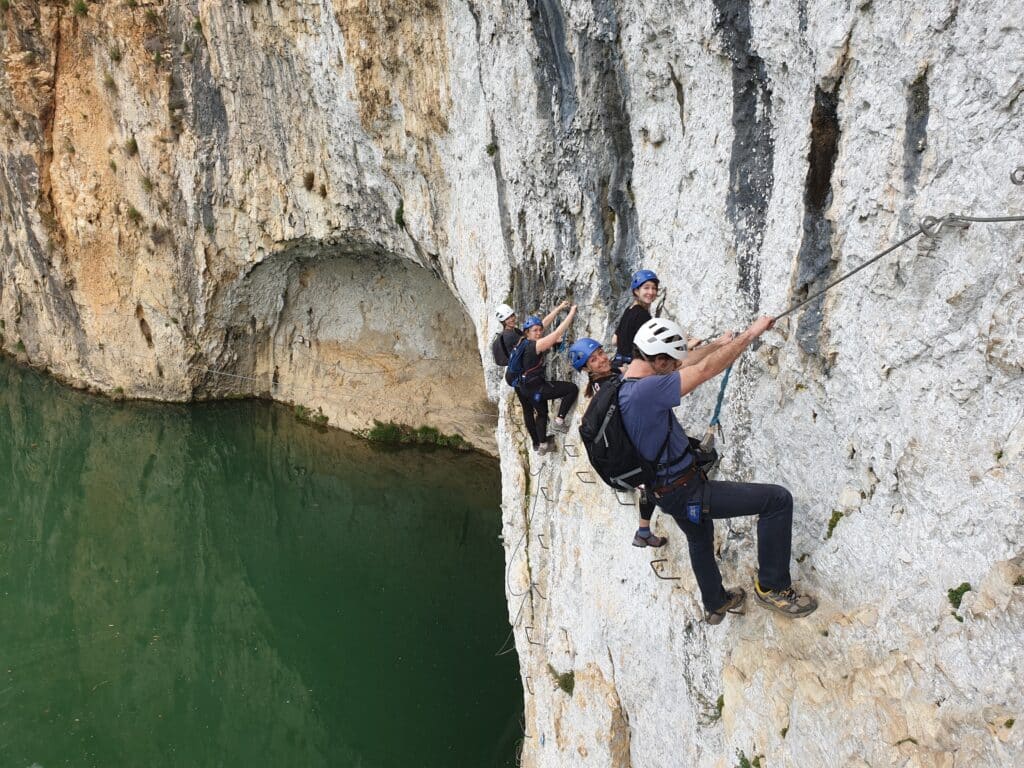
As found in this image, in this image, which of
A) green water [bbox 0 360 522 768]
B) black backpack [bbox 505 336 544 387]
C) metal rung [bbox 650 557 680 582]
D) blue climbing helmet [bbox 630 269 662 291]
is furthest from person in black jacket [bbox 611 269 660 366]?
green water [bbox 0 360 522 768]

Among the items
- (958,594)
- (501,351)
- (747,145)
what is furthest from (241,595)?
(958,594)

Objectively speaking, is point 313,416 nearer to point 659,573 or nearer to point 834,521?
point 659,573

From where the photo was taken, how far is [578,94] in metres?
6.19

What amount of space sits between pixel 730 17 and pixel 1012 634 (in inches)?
138

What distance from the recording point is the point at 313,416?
Result: 17578mm

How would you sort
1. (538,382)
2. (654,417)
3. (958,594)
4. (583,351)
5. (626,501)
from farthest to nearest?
(538,382) < (626,501) < (583,351) < (654,417) < (958,594)

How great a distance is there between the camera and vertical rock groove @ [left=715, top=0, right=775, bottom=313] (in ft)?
14.0

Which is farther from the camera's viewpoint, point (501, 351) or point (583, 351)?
point (501, 351)

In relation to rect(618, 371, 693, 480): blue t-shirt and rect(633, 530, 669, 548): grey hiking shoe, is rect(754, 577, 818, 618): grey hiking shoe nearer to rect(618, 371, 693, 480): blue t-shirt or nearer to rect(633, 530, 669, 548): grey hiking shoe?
rect(618, 371, 693, 480): blue t-shirt

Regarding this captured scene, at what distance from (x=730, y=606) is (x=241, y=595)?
9963 millimetres

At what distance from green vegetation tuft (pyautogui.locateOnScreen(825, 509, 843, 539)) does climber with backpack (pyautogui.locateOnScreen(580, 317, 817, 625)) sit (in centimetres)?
18

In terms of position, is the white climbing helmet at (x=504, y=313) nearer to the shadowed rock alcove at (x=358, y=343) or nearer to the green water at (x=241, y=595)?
the green water at (x=241, y=595)

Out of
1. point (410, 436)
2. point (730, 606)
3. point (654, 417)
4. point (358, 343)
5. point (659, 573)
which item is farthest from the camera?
point (358, 343)

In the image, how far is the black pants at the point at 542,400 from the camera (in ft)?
21.6
